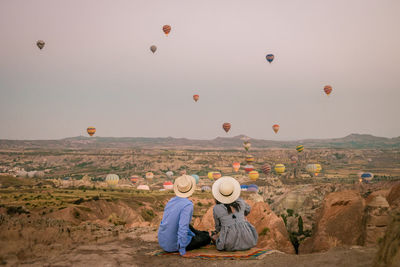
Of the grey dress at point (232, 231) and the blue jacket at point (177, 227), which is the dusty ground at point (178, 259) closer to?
Answer: the blue jacket at point (177, 227)

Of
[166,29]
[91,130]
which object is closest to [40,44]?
[166,29]

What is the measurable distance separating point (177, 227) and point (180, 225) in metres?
0.29

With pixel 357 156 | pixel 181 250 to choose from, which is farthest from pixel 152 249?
pixel 357 156

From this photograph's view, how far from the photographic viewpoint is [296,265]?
6.73 metres

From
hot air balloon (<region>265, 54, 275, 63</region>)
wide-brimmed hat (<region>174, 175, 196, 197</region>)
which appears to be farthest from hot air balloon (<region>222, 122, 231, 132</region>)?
wide-brimmed hat (<region>174, 175, 196, 197</region>)

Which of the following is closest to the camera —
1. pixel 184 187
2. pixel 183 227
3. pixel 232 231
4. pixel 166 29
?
pixel 183 227

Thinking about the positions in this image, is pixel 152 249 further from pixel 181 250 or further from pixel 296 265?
pixel 296 265

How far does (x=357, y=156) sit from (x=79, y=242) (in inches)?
7635

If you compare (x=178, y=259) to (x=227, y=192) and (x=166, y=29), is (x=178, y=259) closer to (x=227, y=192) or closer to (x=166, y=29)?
(x=227, y=192)

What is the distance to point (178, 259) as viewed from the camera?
7.82 metres

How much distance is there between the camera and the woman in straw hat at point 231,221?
8109 millimetres

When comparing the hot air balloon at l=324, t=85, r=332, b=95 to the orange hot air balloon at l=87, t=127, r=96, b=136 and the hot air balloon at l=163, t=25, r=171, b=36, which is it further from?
the orange hot air balloon at l=87, t=127, r=96, b=136

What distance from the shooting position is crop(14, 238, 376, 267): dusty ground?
21.3ft

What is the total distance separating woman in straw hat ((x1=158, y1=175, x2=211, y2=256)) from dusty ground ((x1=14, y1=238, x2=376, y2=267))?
36 centimetres
